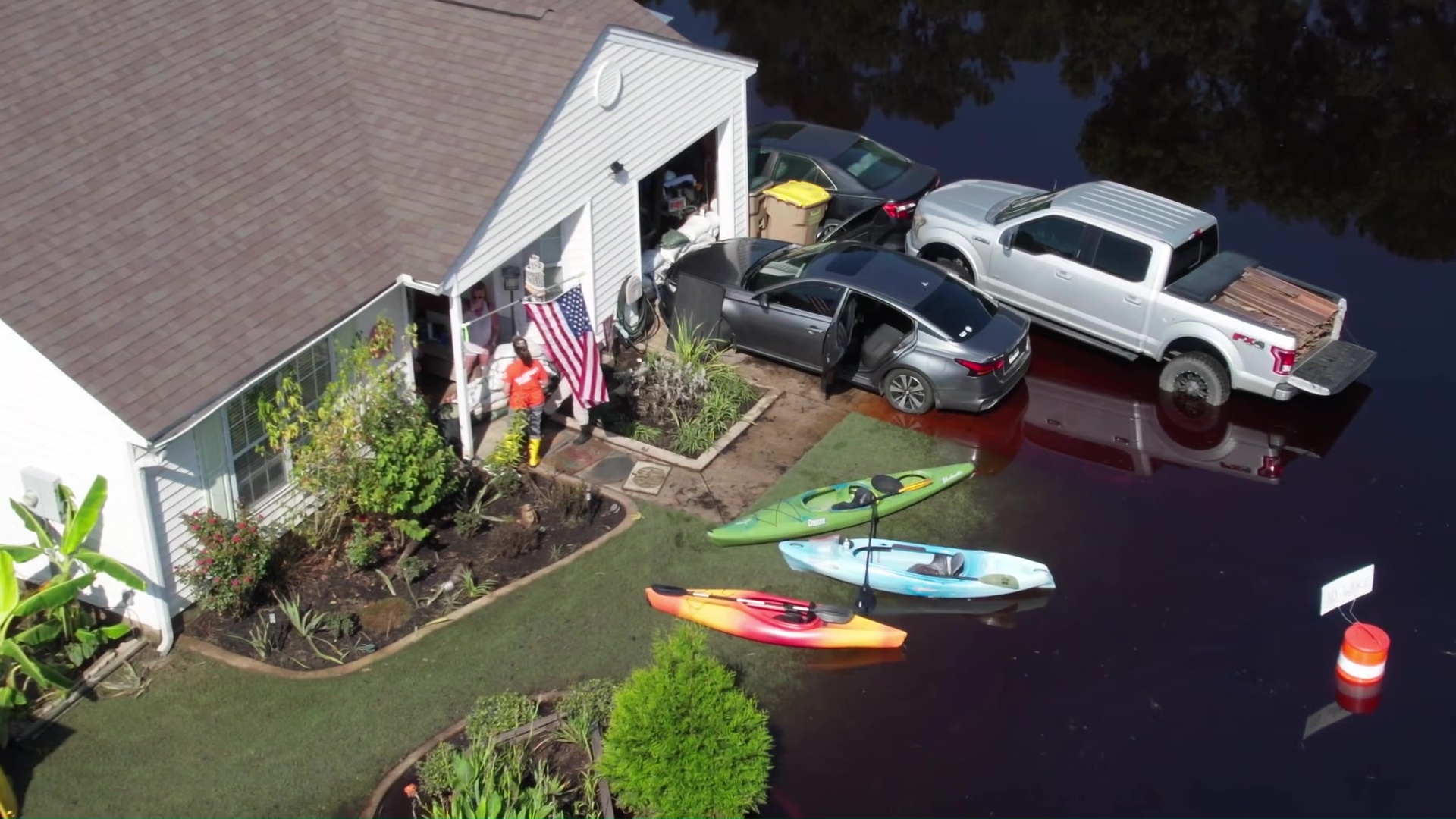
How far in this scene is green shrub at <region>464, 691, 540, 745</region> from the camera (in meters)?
11.8

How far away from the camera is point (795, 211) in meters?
19.5

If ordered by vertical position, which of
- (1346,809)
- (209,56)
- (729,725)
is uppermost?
(209,56)

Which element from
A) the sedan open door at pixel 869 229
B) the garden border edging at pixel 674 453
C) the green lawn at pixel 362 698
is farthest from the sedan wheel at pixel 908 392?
the sedan open door at pixel 869 229

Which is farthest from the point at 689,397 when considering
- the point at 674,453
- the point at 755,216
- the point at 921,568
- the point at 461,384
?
the point at 755,216

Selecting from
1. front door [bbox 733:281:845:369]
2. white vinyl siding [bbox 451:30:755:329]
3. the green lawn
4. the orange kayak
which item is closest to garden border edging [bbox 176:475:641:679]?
the green lawn

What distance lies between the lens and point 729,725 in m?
10.6

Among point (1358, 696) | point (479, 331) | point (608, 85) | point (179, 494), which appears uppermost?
point (608, 85)

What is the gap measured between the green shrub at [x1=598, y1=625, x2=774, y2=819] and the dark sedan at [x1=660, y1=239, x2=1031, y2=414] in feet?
20.5

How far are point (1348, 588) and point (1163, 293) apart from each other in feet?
16.7

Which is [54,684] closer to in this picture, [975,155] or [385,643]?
[385,643]

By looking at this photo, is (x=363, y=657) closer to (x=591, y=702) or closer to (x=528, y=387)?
Answer: (x=591, y=702)

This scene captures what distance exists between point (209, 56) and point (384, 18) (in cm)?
224

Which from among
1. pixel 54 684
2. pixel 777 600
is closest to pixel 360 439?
pixel 54 684

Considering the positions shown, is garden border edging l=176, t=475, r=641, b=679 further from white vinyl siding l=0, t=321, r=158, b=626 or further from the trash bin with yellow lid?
the trash bin with yellow lid
